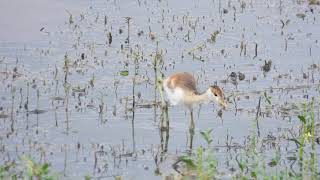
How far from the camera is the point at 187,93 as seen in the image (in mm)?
10773

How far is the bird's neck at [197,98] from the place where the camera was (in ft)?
34.4

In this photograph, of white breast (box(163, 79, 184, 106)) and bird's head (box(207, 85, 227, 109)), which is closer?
bird's head (box(207, 85, 227, 109))

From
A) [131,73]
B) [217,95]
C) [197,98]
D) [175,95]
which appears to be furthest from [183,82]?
[131,73]

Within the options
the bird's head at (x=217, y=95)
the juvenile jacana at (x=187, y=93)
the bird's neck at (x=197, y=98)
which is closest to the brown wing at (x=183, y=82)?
the juvenile jacana at (x=187, y=93)

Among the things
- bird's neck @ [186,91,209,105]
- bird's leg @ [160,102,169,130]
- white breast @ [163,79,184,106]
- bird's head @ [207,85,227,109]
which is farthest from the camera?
white breast @ [163,79,184,106]

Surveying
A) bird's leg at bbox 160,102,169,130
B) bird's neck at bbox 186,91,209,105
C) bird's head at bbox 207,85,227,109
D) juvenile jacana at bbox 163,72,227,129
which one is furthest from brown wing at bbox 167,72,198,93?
bird's head at bbox 207,85,227,109

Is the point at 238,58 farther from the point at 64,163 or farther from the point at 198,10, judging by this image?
the point at 64,163

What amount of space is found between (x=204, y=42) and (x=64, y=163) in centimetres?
601

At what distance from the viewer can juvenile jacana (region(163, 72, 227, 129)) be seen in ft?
33.9

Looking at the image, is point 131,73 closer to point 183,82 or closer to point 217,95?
point 183,82

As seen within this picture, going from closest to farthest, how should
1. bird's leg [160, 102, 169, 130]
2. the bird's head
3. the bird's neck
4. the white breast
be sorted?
the bird's head < the bird's neck < bird's leg [160, 102, 169, 130] < the white breast

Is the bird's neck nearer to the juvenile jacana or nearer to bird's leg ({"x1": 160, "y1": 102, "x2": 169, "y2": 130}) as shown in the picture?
the juvenile jacana

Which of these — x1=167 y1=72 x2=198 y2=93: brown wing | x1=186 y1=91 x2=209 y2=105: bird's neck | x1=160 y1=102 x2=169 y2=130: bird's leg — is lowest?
x1=160 y1=102 x2=169 y2=130: bird's leg

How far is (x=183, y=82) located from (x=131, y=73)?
8.48 ft
